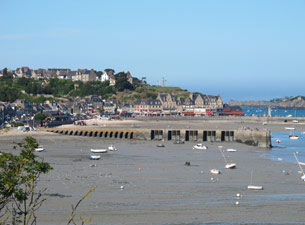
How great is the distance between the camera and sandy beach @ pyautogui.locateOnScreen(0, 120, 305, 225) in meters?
34.7

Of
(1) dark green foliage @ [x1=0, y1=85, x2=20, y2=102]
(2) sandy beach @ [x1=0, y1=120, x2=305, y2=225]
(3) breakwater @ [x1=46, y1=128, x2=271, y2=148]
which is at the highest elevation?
(1) dark green foliage @ [x1=0, y1=85, x2=20, y2=102]

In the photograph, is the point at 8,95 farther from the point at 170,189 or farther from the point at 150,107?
the point at 170,189

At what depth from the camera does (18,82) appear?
631 feet

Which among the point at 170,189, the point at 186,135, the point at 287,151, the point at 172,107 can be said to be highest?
the point at 172,107

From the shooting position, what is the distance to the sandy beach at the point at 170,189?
114 ft

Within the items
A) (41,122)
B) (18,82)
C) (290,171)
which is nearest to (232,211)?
(290,171)

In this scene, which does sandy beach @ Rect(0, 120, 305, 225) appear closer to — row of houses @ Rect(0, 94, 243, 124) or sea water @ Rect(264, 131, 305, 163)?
sea water @ Rect(264, 131, 305, 163)

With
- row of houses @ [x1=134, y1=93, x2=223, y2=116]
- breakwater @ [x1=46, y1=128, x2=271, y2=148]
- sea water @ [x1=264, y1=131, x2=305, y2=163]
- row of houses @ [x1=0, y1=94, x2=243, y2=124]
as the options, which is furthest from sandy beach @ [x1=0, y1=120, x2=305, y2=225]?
row of houses @ [x1=134, y1=93, x2=223, y2=116]

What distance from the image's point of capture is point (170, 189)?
43.2 metres

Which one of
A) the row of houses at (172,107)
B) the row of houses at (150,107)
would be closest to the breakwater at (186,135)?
the row of houses at (150,107)

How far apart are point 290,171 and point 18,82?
151 meters

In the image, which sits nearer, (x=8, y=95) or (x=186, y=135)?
(x=186, y=135)

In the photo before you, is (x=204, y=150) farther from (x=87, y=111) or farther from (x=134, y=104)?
(x=134, y=104)

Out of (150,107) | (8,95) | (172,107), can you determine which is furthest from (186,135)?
(172,107)
